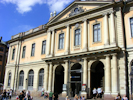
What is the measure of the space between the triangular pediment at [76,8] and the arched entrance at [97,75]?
7080 mm

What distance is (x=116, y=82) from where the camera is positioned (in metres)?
16.7

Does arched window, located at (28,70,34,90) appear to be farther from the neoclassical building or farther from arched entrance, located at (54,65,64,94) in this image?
arched entrance, located at (54,65,64,94)

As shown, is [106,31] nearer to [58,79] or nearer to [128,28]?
[128,28]

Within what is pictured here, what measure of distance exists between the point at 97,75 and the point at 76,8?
9.34 meters

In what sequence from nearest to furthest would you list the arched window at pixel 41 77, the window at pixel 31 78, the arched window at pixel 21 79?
the arched window at pixel 41 77 → the window at pixel 31 78 → the arched window at pixel 21 79

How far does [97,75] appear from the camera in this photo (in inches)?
810

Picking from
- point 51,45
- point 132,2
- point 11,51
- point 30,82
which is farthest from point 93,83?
point 11,51

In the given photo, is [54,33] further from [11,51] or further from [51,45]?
[11,51]

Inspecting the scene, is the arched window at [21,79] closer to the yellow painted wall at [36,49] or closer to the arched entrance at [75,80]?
the yellow painted wall at [36,49]

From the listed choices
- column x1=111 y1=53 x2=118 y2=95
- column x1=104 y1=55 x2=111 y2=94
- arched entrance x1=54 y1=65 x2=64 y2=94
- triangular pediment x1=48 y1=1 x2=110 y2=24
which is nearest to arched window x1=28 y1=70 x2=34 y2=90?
arched entrance x1=54 y1=65 x2=64 y2=94

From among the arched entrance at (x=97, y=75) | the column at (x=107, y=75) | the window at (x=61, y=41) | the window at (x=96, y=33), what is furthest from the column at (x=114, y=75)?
the window at (x=61, y=41)

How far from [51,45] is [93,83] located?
8390mm

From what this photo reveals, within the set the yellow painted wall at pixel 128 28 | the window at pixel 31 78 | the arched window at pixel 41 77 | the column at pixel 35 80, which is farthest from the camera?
the window at pixel 31 78

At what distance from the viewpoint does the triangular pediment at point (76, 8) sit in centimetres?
2039
